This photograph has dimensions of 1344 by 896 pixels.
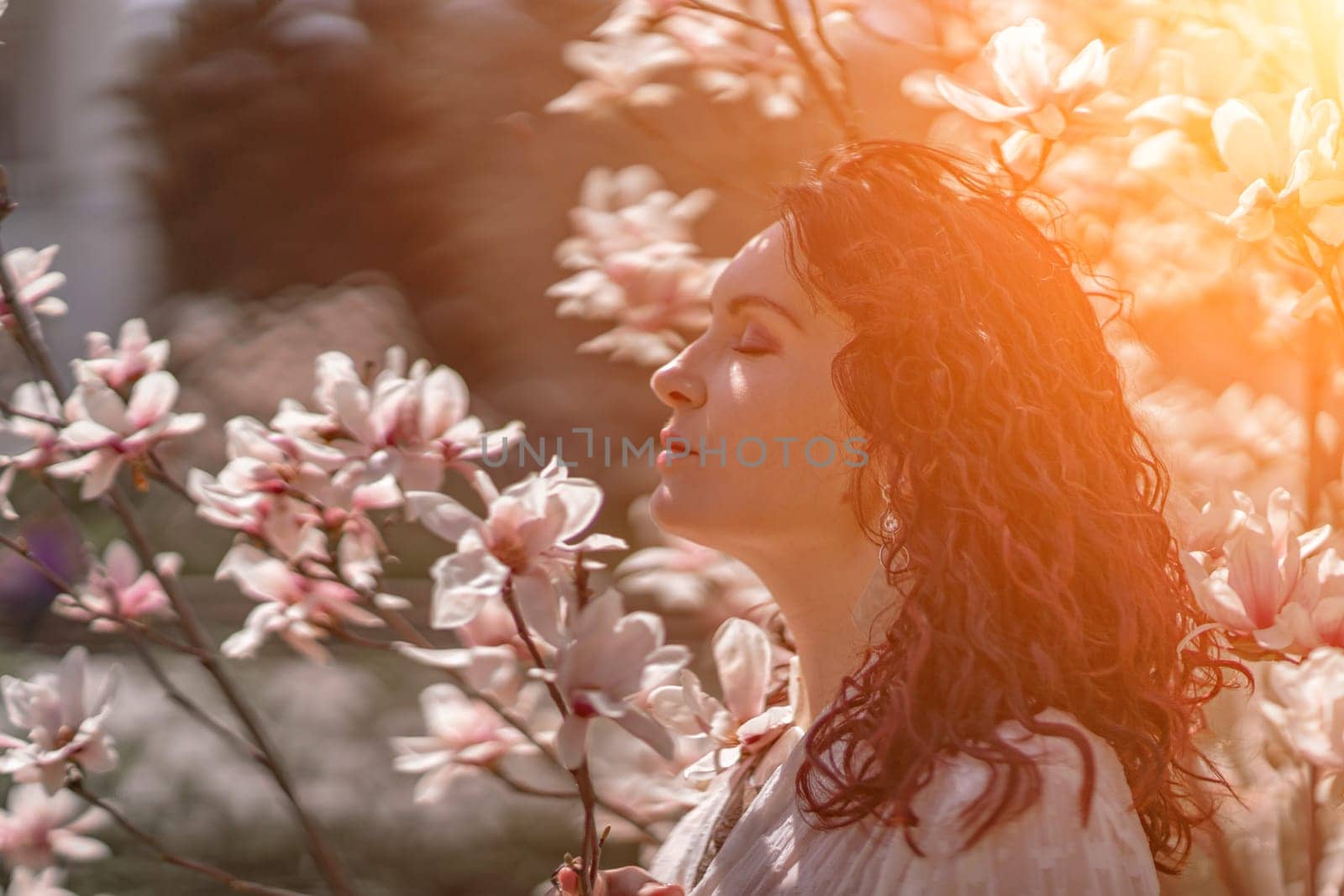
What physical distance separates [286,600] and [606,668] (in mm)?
405

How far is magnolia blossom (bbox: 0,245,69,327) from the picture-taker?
93 centimetres

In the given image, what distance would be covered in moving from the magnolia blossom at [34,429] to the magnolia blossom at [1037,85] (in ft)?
2.23

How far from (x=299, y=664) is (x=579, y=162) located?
1985mm

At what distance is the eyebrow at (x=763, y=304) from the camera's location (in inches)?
34.4

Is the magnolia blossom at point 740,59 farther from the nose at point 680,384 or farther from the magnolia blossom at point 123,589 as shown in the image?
the magnolia blossom at point 123,589

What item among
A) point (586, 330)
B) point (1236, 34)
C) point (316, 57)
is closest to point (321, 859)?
point (1236, 34)

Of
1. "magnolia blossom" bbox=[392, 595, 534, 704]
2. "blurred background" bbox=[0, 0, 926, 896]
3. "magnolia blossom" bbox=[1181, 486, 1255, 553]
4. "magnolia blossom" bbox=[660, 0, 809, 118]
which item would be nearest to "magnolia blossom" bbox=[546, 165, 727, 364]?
"magnolia blossom" bbox=[660, 0, 809, 118]

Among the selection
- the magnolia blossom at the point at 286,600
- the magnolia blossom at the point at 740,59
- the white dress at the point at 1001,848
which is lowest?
the magnolia blossom at the point at 286,600

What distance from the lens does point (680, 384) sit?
0.89m

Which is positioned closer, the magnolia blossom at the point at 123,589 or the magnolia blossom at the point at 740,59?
the magnolia blossom at the point at 123,589

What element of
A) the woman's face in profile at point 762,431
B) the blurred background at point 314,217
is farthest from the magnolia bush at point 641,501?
the blurred background at point 314,217

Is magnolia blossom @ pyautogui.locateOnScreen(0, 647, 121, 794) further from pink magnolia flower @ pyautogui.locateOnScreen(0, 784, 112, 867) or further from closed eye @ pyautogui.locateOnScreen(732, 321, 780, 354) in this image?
closed eye @ pyautogui.locateOnScreen(732, 321, 780, 354)

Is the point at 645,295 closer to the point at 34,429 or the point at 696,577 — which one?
the point at 696,577

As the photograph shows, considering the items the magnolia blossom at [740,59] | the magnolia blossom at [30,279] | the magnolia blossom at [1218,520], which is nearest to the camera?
the magnolia blossom at [1218,520]
